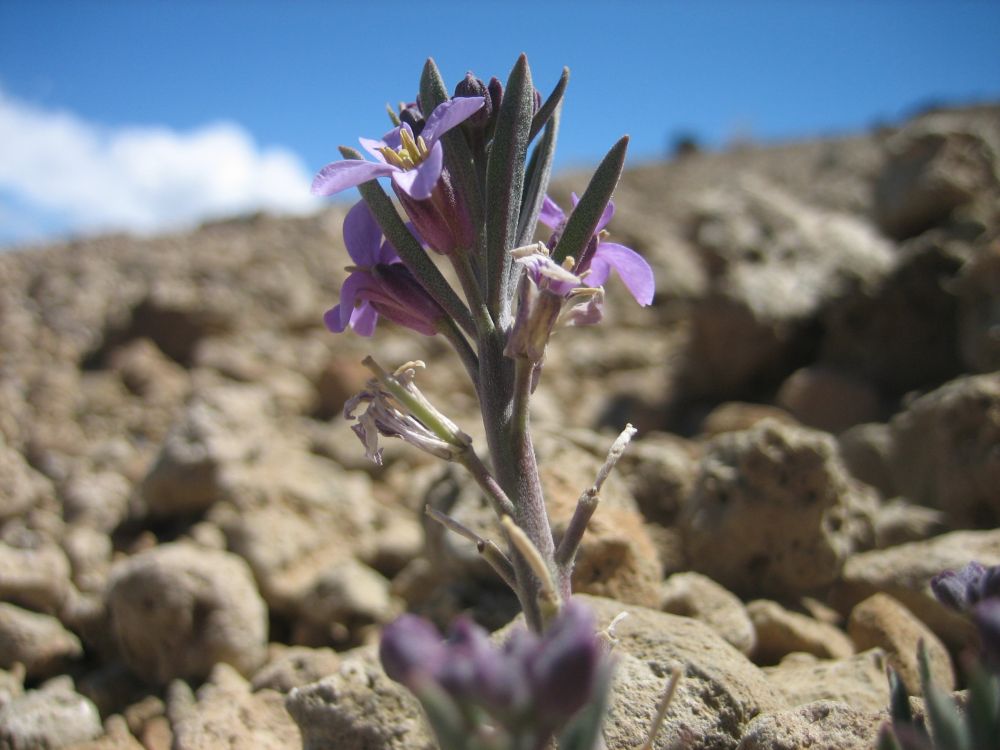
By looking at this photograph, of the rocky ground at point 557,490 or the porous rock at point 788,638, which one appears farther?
the porous rock at point 788,638

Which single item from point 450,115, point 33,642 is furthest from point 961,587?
point 33,642

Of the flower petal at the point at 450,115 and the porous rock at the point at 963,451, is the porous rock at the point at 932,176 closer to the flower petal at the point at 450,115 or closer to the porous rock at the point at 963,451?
the porous rock at the point at 963,451

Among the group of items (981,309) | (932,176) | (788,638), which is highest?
(932,176)

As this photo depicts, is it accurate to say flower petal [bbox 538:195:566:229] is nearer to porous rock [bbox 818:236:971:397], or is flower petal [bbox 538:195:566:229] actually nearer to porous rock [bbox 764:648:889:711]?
porous rock [bbox 764:648:889:711]

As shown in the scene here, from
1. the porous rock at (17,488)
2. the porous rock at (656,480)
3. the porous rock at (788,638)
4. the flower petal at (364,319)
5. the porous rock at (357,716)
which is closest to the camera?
the flower petal at (364,319)

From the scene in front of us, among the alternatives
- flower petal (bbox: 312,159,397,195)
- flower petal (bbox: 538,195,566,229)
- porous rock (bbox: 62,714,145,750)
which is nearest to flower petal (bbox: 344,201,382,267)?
flower petal (bbox: 312,159,397,195)

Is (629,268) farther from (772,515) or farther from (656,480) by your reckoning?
(656,480)

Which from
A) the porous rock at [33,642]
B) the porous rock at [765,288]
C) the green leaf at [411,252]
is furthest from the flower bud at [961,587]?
the porous rock at [765,288]

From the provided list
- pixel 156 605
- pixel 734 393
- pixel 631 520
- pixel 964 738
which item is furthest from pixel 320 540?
pixel 734 393
